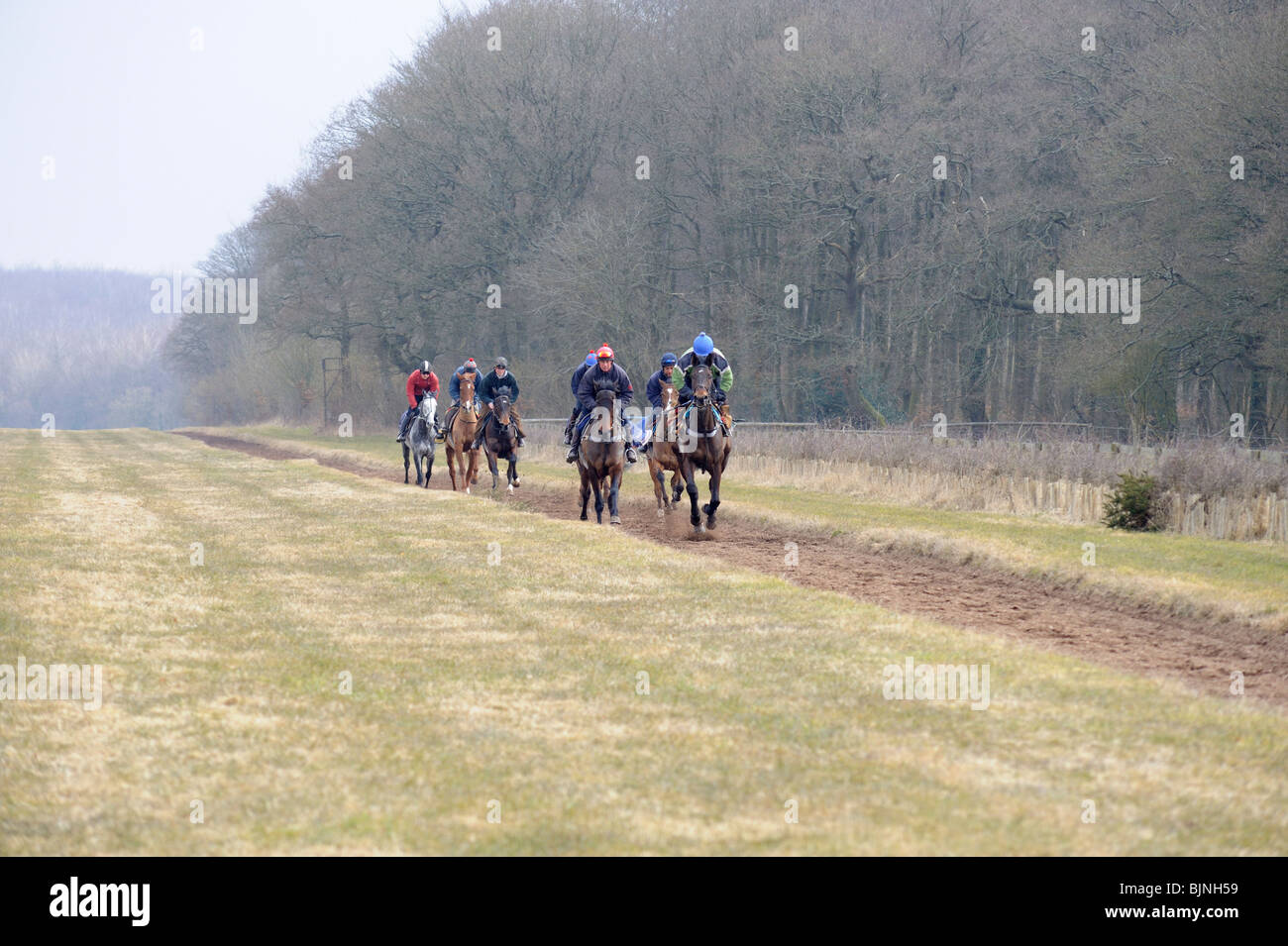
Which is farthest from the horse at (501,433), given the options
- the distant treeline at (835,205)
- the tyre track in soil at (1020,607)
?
the distant treeline at (835,205)

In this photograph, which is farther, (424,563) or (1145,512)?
(1145,512)

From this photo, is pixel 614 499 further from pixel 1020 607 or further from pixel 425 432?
pixel 425 432

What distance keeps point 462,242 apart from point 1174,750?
146ft

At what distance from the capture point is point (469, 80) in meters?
47.7

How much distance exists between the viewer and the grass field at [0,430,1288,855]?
5.32 meters

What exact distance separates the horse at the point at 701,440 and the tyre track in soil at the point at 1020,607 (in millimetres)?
696

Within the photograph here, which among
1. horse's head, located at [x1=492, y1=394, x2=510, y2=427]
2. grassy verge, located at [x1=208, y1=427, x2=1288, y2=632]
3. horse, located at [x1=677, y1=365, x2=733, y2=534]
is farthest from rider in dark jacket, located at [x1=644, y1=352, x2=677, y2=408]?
horse's head, located at [x1=492, y1=394, x2=510, y2=427]

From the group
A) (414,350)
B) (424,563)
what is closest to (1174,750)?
(424,563)

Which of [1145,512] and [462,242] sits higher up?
[462,242]

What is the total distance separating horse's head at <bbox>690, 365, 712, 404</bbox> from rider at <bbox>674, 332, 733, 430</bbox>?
77 millimetres

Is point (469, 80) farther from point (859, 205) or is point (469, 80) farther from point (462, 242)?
point (859, 205)

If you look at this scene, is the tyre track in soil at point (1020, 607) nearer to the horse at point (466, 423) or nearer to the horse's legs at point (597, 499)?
the horse's legs at point (597, 499)

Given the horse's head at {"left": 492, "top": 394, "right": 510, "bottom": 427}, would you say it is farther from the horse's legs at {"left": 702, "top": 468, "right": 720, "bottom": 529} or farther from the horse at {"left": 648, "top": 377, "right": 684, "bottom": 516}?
the horse's legs at {"left": 702, "top": 468, "right": 720, "bottom": 529}
